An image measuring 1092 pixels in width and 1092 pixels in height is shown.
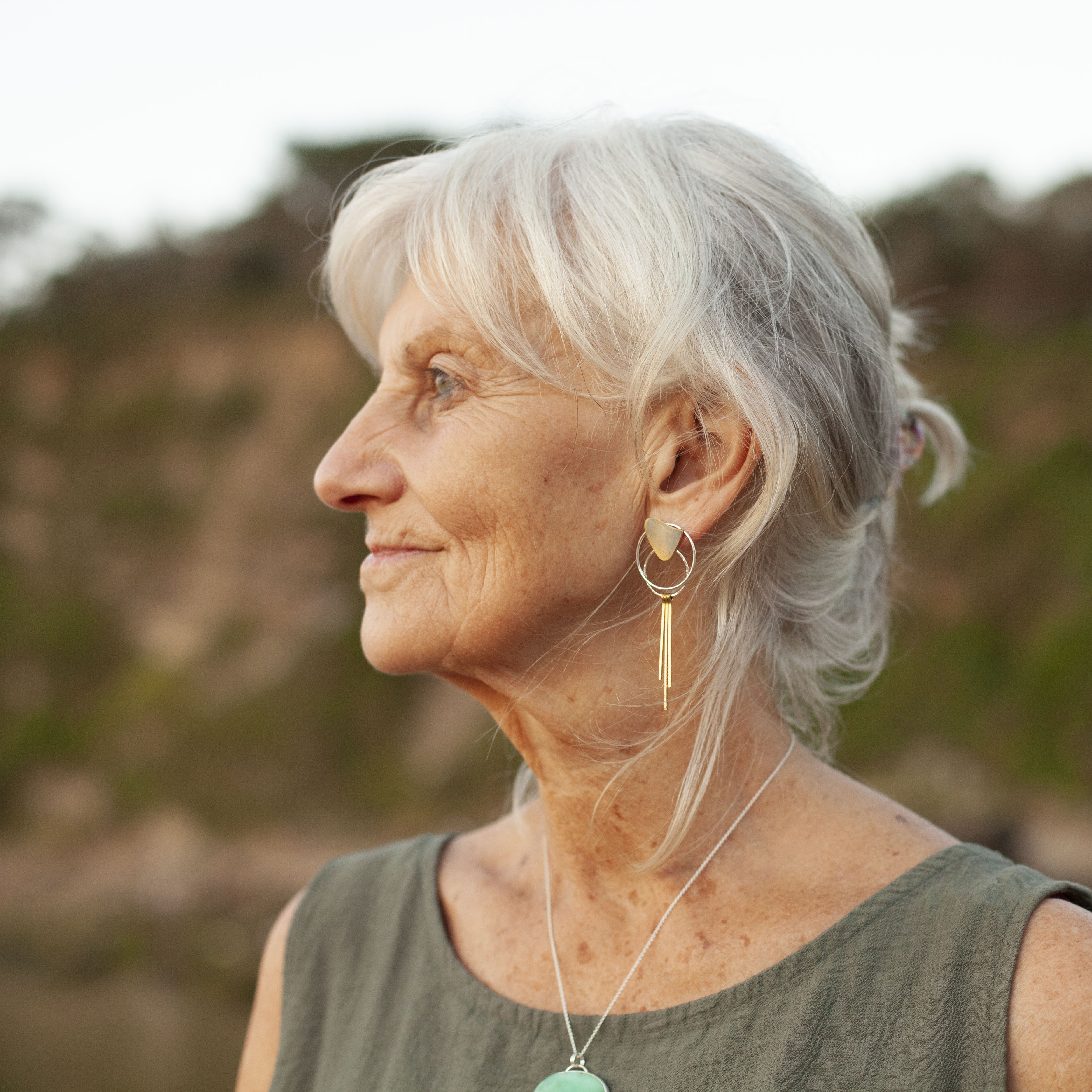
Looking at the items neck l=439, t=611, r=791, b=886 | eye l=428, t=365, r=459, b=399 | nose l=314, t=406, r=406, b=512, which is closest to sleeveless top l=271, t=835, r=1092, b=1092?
neck l=439, t=611, r=791, b=886

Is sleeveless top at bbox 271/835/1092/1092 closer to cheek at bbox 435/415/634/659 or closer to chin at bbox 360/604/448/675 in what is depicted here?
chin at bbox 360/604/448/675

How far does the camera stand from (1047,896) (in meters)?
1.51

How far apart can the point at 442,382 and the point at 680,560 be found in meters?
0.52

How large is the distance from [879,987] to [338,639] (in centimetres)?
1121

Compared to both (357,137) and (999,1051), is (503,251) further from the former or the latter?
(357,137)

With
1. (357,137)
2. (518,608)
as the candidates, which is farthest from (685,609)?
(357,137)

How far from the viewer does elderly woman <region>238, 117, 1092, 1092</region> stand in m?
1.66

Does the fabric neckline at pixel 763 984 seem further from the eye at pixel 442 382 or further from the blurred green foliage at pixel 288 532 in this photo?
the blurred green foliage at pixel 288 532

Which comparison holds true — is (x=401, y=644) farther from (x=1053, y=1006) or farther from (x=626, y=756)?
(x=1053, y=1006)

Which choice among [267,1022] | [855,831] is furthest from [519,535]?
[267,1022]

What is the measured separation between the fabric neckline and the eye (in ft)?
3.42

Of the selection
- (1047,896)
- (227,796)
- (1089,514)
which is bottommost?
(227,796)

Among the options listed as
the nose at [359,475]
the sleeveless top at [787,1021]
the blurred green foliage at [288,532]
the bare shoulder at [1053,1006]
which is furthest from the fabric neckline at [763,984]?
the blurred green foliage at [288,532]

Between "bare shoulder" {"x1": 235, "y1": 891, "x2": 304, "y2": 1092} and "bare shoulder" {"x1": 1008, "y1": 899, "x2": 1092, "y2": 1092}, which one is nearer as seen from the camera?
"bare shoulder" {"x1": 1008, "y1": 899, "x2": 1092, "y2": 1092}
